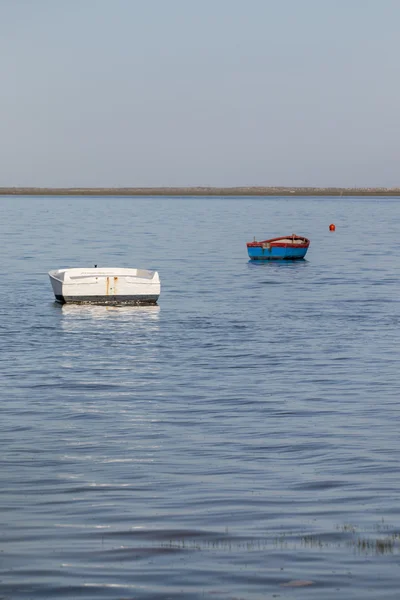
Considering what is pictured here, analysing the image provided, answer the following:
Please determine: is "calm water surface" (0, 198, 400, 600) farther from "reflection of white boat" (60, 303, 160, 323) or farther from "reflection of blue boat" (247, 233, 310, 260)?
"reflection of blue boat" (247, 233, 310, 260)

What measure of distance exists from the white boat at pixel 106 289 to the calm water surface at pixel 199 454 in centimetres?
85

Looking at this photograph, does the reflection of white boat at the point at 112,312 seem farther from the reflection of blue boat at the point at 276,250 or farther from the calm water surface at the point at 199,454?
the reflection of blue boat at the point at 276,250

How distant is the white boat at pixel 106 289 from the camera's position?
41625 mm

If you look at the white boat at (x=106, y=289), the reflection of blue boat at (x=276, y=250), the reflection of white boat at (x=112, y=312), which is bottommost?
the reflection of blue boat at (x=276, y=250)

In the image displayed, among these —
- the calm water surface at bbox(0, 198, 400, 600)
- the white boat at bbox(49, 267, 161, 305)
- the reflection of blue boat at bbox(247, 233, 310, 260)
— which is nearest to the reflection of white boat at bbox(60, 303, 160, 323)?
the calm water surface at bbox(0, 198, 400, 600)

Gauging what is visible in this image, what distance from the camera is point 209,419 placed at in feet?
61.2

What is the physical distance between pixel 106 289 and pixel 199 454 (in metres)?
26.5

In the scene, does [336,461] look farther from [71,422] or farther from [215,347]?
[215,347]

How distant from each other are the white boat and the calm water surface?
85 centimetres

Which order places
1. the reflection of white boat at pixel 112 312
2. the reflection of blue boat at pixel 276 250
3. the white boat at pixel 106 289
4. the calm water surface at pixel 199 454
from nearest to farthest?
the calm water surface at pixel 199 454 < the reflection of white boat at pixel 112 312 < the white boat at pixel 106 289 < the reflection of blue boat at pixel 276 250

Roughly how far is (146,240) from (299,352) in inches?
2764

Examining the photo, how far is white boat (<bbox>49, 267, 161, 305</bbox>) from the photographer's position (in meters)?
41.6

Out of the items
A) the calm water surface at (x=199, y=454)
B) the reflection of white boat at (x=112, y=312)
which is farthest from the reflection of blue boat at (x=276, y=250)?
the calm water surface at (x=199, y=454)

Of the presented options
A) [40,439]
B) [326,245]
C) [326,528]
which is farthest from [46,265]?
[326,528]
